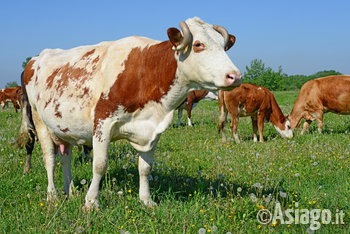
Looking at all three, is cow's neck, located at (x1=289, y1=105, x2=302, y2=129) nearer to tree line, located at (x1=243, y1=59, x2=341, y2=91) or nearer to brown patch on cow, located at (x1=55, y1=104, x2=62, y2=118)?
brown patch on cow, located at (x1=55, y1=104, x2=62, y2=118)

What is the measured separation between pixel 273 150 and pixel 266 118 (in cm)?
432

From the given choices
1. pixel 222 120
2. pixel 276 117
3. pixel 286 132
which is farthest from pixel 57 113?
pixel 276 117

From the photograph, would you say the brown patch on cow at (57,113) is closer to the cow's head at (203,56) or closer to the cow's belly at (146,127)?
the cow's belly at (146,127)

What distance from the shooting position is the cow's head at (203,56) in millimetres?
4113

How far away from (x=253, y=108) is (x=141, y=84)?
8.42 meters

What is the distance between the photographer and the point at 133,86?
475 cm

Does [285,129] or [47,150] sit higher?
[47,150]

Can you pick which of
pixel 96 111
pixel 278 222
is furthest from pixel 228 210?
pixel 96 111

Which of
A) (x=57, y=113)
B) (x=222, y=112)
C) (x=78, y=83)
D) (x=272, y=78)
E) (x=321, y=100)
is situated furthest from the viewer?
(x=272, y=78)

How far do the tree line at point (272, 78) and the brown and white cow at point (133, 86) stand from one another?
85411 mm

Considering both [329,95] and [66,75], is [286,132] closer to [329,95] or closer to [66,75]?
[329,95]

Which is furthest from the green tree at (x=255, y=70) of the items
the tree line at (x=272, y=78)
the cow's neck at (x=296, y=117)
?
the cow's neck at (x=296, y=117)

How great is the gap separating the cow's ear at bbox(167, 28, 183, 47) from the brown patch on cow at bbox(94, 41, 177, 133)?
0.37 m

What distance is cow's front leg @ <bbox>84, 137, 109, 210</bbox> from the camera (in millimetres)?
4816
